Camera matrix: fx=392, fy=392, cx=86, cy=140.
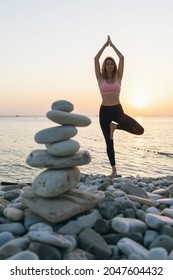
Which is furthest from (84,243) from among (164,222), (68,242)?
(164,222)

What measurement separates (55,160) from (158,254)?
192cm

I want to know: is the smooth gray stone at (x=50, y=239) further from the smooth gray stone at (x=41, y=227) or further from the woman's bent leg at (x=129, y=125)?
the woman's bent leg at (x=129, y=125)

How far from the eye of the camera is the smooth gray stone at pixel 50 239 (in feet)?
14.2

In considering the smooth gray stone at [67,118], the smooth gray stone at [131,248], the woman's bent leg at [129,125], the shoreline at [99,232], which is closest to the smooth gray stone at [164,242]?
the shoreline at [99,232]

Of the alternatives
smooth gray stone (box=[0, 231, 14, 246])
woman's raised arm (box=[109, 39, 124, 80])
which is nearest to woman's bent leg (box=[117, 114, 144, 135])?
woman's raised arm (box=[109, 39, 124, 80])

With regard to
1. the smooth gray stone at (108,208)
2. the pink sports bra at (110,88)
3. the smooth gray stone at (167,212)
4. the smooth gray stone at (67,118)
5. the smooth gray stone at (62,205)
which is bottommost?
the smooth gray stone at (167,212)

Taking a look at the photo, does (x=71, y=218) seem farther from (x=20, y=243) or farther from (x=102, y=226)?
(x=20, y=243)

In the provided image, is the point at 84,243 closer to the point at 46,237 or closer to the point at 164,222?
the point at 46,237

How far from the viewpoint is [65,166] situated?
5387 mm

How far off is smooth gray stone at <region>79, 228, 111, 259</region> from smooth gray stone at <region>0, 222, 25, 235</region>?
838 millimetres

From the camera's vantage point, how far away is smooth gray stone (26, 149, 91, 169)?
536cm
